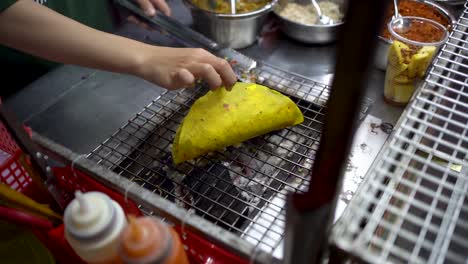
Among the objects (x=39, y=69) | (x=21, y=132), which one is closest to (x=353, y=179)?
(x=21, y=132)

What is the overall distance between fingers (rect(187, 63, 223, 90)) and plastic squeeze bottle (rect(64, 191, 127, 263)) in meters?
0.41

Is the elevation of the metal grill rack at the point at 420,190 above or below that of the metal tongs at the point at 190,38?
above

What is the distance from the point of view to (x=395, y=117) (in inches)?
38.3

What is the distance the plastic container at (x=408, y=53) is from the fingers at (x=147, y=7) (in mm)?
630

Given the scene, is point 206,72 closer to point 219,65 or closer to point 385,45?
point 219,65

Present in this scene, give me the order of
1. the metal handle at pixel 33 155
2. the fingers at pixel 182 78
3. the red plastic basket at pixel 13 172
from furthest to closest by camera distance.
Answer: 1. the fingers at pixel 182 78
2. the red plastic basket at pixel 13 172
3. the metal handle at pixel 33 155

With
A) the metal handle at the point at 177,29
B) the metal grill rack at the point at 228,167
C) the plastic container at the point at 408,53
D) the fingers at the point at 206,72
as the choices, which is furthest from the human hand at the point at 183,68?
the plastic container at the point at 408,53

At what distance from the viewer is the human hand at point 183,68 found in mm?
837

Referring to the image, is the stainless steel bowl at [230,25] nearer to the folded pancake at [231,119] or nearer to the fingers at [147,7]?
the fingers at [147,7]

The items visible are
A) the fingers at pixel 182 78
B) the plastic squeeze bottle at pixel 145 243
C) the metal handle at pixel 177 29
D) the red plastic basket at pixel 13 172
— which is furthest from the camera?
the metal handle at pixel 177 29

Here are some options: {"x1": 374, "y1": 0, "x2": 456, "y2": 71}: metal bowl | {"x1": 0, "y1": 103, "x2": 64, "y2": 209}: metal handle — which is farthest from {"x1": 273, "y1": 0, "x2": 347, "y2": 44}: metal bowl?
{"x1": 0, "y1": 103, "x2": 64, "y2": 209}: metal handle

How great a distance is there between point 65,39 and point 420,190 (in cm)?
78

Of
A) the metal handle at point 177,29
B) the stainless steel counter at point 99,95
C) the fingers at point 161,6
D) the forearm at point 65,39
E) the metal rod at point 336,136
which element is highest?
the metal rod at point 336,136

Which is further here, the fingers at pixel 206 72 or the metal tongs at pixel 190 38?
the metal tongs at pixel 190 38
